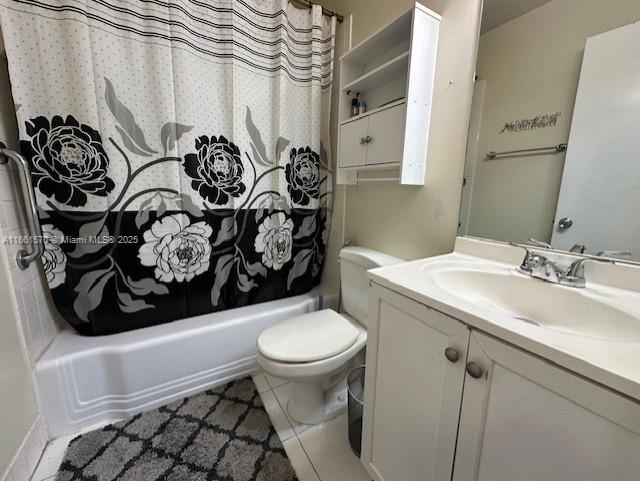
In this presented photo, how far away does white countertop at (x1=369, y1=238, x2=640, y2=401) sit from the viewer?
0.41 meters

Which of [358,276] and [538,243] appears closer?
[538,243]

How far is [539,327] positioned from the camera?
0.51 m

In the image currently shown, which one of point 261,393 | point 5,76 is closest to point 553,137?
point 261,393

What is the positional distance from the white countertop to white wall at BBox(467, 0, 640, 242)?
12 centimetres

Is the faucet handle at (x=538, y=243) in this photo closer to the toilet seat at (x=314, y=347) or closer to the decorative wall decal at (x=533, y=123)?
the decorative wall decal at (x=533, y=123)

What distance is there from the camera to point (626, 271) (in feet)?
2.37

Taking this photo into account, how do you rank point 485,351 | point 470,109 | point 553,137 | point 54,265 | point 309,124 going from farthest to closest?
point 309,124 < point 54,265 < point 470,109 < point 553,137 < point 485,351

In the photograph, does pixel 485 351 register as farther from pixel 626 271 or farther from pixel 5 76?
pixel 5 76

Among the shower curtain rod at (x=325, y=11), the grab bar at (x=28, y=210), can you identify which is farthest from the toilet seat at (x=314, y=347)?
the shower curtain rod at (x=325, y=11)

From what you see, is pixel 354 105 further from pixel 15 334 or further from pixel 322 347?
pixel 15 334

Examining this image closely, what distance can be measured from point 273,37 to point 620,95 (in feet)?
4.92

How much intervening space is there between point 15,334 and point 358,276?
1396 millimetres

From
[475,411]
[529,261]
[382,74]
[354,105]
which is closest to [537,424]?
[475,411]

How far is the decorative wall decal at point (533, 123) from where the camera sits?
2.74 ft
